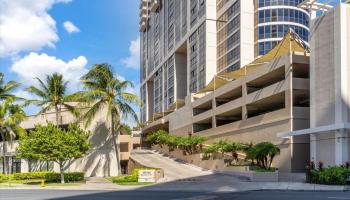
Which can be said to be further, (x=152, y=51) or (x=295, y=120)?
(x=152, y=51)

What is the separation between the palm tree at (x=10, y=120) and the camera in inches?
1908

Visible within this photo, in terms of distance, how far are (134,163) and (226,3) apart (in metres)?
40.5

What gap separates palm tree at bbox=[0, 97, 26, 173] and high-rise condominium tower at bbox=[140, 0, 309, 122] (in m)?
33.8

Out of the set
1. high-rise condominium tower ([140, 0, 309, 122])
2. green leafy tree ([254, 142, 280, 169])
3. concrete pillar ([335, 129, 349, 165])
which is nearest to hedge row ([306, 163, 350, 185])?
concrete pillar ([335, 129, 349, 165])

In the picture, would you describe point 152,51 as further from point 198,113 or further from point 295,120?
point 295,120

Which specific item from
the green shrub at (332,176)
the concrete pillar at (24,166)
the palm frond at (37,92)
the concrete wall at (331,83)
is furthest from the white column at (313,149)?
the concrete pillar at (24,166)

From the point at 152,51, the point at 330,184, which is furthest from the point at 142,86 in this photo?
the point at 330,184

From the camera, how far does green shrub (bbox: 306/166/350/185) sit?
28833mm

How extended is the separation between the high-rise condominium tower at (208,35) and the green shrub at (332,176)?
44945 millimetres

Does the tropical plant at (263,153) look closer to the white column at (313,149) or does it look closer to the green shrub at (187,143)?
the white column at (313,149)

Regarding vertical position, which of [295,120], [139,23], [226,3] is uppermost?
[139,23]

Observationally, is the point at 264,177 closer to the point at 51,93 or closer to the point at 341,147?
the point at 341,147

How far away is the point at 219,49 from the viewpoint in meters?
85.2

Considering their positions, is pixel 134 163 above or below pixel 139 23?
below
